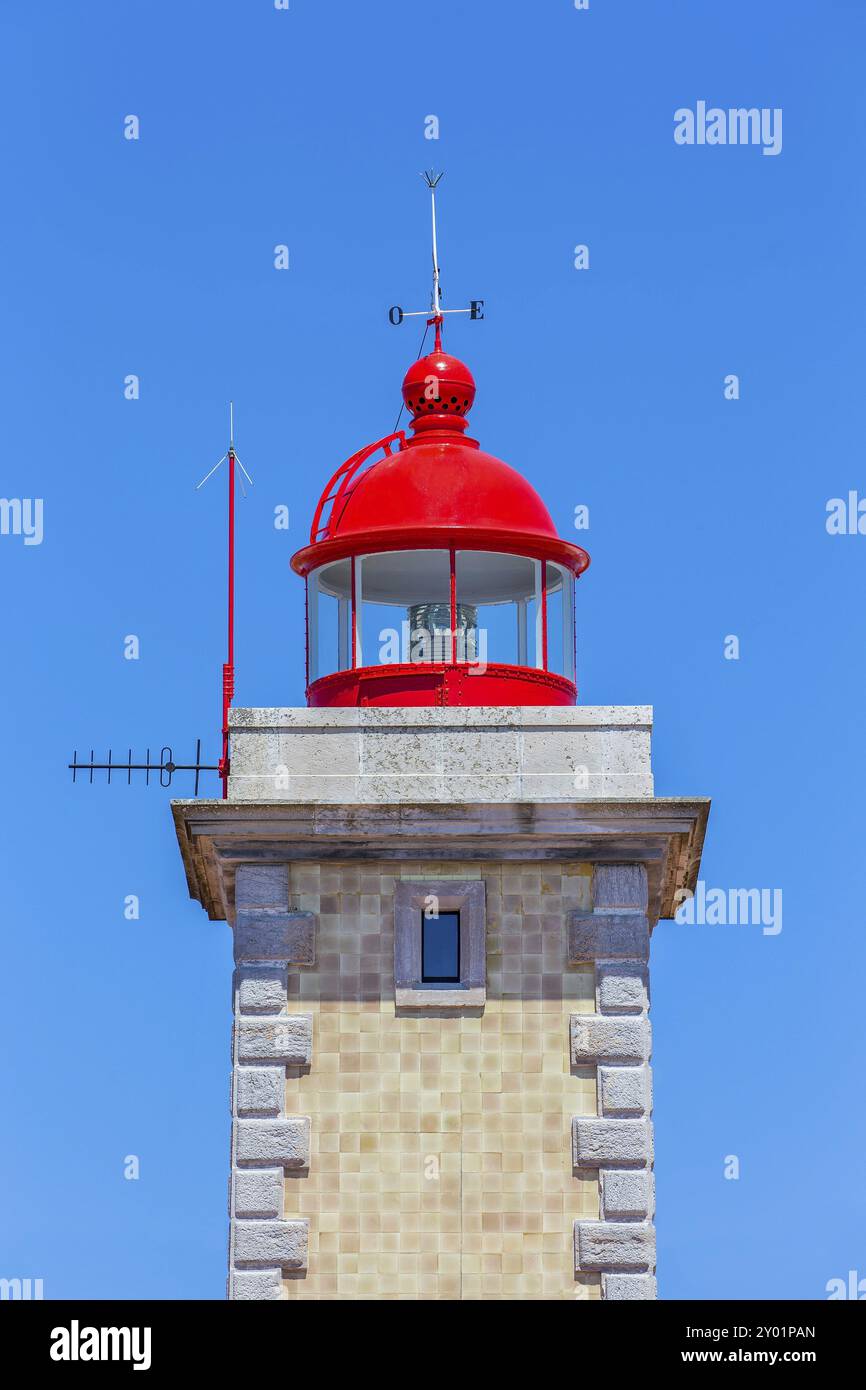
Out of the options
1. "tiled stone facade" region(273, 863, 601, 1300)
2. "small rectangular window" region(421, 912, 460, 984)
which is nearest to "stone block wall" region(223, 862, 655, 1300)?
"tiled stone facade" region(273, 863, 601, 1300)

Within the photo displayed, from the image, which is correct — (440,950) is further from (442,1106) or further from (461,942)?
(442,1106)

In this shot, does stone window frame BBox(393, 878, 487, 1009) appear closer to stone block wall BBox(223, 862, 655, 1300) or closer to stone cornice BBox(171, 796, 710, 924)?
stone block wall BBox(223, 862, 655, 1300)

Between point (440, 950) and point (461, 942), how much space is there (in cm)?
21

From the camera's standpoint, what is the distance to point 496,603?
34.7 meters

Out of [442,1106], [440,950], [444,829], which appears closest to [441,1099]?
[442,1106]

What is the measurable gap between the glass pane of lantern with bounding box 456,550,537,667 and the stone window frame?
2411 mm

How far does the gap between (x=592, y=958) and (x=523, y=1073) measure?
117cm

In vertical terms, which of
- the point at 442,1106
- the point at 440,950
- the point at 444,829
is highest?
the point at 444,829

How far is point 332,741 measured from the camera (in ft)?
109

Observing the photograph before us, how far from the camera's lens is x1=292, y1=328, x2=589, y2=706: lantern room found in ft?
111

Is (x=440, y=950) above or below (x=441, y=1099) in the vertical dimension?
above

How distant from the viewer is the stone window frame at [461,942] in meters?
32.7

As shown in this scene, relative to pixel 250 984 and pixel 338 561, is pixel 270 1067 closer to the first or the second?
pixel 250 984
